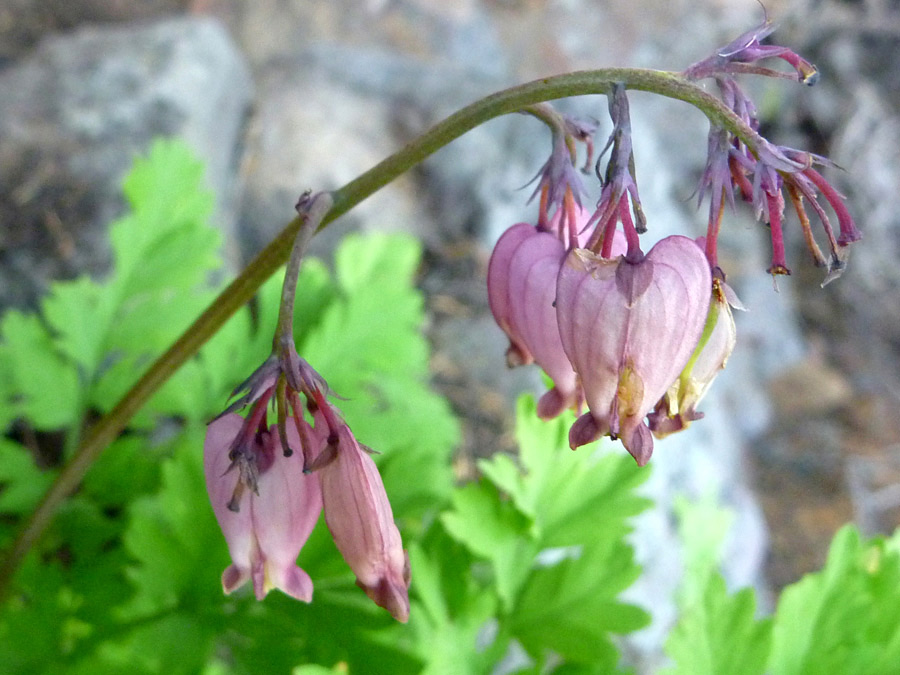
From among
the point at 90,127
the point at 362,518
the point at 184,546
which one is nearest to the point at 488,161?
the point at 90,127

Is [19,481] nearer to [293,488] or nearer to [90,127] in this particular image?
[293,488]

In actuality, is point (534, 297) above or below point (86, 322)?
below

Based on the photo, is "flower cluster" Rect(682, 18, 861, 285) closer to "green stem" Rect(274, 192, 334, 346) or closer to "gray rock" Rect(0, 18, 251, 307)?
"green stem" Rect(274, 192, 334, 346)

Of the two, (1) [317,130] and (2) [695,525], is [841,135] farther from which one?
(2) [695,525]

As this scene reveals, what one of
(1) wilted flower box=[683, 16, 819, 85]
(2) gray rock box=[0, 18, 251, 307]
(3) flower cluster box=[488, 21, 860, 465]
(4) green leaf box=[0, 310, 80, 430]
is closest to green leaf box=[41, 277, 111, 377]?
(4) green leaf box=[0, 310, 80, 430]

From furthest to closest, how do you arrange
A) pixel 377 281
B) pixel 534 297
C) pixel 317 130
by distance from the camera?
pixel 317 130
pixel 377 281
pixel 534 297

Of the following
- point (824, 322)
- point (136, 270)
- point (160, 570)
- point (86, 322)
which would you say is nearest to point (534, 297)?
point (160, 570)

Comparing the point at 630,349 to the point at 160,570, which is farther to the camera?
the point at 160,570

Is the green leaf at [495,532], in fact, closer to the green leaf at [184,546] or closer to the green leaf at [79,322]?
the green leaf at [184,546]
